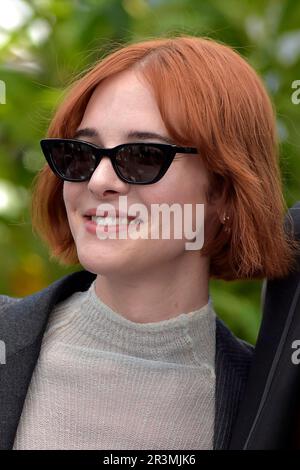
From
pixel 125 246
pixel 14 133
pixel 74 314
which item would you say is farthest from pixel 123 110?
pixel 14 133

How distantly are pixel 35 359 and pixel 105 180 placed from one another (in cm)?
30

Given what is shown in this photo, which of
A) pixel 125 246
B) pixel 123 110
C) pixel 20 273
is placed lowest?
pixel 20 273

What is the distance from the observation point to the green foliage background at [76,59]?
2426 mm

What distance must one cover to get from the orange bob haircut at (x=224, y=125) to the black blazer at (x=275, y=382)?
7cm

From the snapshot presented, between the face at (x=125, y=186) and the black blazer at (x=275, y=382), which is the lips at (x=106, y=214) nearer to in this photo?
the face at (x=125, y=186)

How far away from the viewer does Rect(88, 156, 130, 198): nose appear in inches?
50.1

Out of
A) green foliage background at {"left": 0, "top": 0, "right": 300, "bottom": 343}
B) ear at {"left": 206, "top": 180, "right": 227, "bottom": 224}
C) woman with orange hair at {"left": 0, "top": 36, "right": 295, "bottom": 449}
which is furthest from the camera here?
green foliage background at {"left": 0, "top": 0, "right": 300, "bottom": 343}

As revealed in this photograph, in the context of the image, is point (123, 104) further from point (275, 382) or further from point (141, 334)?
point (275, 382)

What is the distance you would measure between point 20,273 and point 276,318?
1.39 metres

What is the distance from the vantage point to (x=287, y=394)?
46.6 inches

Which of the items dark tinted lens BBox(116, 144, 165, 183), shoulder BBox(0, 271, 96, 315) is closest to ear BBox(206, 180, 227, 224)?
dark tinted lens BBox(116, 144, 165, 183)

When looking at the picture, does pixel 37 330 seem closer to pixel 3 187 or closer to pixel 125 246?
pixel 125 246

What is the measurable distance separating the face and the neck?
0.09ft

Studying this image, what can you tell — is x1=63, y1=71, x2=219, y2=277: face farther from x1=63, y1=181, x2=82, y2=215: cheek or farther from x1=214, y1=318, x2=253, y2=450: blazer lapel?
x1=214, y1=318, x2=253, y2=450: blazer lapel
